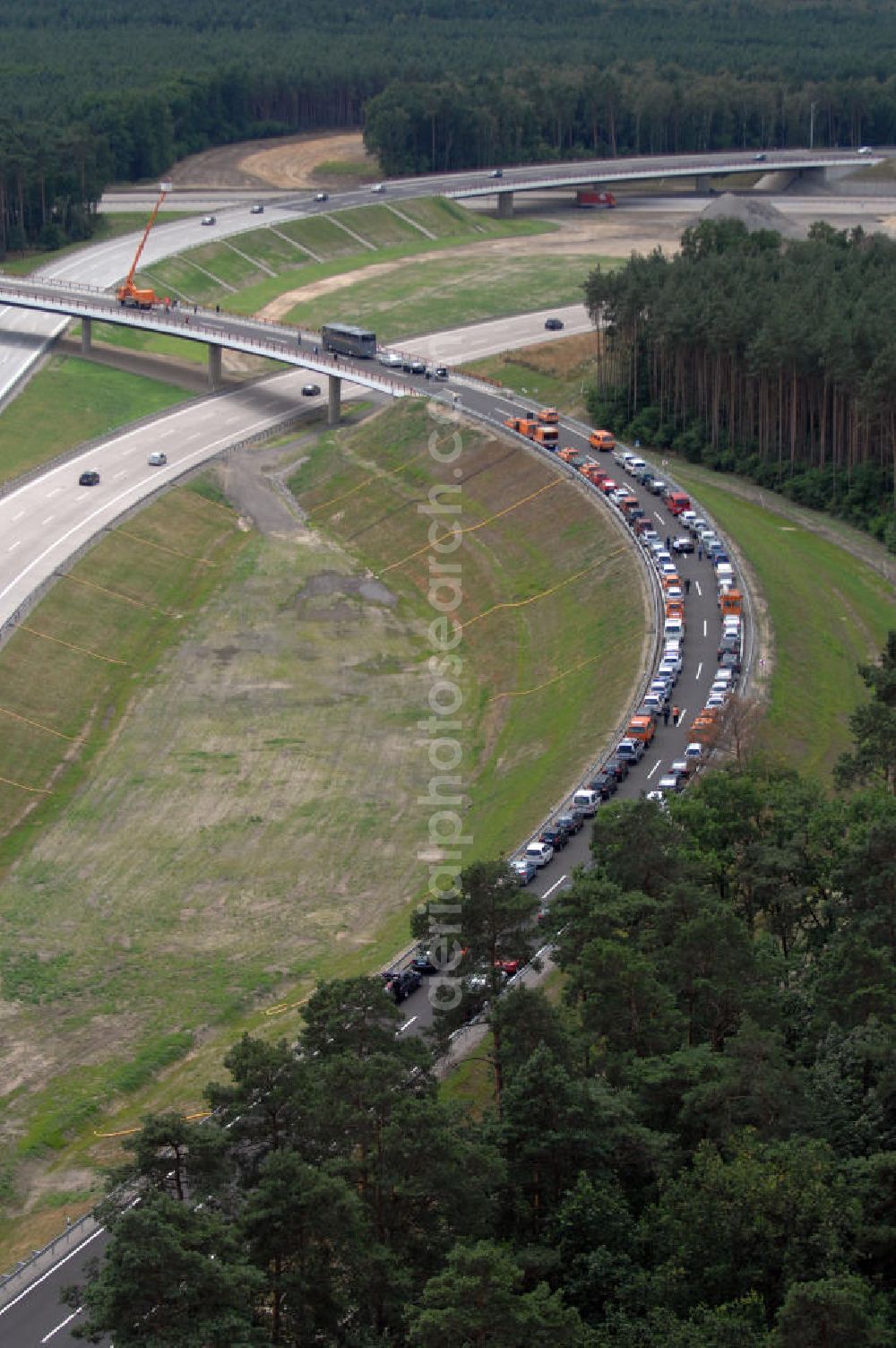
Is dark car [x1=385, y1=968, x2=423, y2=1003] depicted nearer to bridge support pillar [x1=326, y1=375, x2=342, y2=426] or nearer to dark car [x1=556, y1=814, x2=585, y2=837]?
dark car [x1=556, y1=814, x2=585, y2=837]

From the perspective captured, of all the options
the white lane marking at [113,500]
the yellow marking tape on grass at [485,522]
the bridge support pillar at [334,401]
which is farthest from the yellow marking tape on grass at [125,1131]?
the bridge support pillar at [334,401]

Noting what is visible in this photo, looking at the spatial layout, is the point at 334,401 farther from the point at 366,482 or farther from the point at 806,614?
the point at 806,614

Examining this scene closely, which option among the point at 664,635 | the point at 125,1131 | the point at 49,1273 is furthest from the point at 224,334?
the point at 49,1273

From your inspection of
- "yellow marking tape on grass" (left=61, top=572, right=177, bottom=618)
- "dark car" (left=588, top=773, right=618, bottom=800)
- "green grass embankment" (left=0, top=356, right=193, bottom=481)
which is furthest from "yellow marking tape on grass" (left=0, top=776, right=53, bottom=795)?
"green grass embankment" (left=0, top=356, right=193, bottom=481)

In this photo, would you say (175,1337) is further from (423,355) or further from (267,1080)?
(423,355)

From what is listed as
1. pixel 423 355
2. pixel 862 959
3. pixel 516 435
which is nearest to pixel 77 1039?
pixel 862 959

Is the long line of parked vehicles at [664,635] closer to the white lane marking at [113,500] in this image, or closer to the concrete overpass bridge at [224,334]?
the concrete overpass bridge at [224,334]
